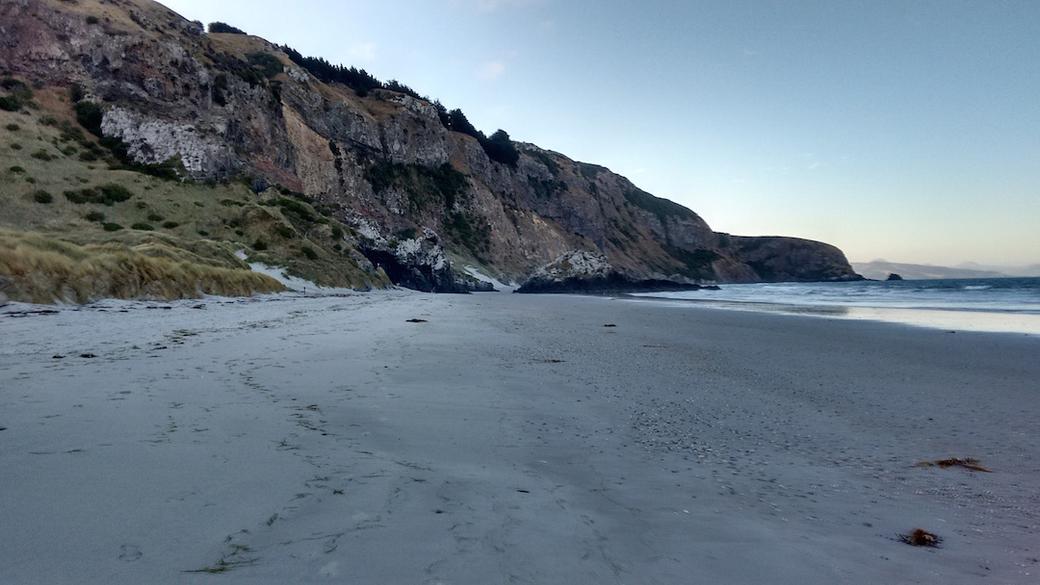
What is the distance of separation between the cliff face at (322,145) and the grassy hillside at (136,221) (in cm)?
286

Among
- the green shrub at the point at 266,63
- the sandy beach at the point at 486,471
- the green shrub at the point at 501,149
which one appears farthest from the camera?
the green shrub at the point at 501,149

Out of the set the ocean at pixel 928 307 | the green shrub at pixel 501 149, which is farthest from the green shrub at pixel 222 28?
the ocean at pixel 928 307

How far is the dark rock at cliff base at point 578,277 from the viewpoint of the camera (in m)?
59.7

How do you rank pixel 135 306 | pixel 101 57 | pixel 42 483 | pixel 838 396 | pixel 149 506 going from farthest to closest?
pixel 101 57
pixel 135 306
pixel 838 396
pixel 42 483
pixel 149 506

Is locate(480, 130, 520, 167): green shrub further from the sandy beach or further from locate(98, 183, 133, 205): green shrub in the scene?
the sandy beach

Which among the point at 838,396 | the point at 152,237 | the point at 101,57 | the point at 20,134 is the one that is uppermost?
the point at 101,57

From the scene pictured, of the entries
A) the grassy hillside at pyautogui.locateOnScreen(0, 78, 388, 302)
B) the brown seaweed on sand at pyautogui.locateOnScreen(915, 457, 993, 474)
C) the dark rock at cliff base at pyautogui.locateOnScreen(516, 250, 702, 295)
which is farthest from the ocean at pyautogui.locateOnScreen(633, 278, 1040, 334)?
the grassy hillside at pyautogui.locateOnScreen(0, 78, 388, 302)

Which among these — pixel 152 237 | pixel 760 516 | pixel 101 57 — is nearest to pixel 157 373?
pixel 760 516

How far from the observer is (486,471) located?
316 centimetres

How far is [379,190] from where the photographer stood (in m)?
62.4

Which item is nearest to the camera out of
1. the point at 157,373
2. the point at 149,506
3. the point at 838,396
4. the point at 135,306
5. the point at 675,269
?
the point at 149,506

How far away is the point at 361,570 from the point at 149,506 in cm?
109

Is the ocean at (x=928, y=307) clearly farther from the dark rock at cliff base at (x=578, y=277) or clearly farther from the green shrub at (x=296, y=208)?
the green shrub at (x=296, y=208)

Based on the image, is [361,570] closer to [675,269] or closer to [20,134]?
[20,134]
